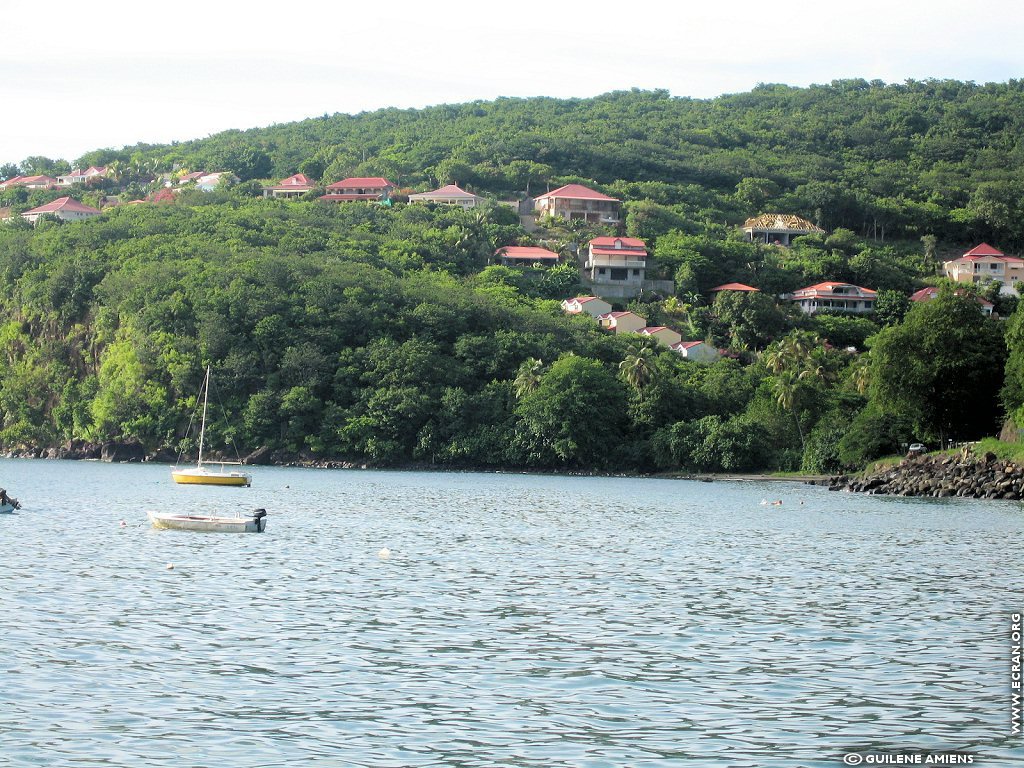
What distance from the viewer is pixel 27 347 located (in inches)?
5246

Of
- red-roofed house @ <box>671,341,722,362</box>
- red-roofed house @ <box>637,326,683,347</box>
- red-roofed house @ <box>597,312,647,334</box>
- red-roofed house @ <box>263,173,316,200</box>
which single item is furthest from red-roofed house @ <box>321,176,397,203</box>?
red-roofed house @ <box>671,341,722,362</box>

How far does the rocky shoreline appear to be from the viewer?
→ 237 ft

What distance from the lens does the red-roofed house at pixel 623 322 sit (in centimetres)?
13675

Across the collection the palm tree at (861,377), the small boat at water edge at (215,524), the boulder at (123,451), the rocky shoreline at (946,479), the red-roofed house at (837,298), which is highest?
the red-roofed house at (837,298)

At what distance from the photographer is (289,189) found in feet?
632

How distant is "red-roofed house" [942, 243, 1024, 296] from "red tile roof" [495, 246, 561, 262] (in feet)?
172

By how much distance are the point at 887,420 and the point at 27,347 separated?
8744 cm

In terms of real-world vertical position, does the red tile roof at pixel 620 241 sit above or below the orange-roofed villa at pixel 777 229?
below

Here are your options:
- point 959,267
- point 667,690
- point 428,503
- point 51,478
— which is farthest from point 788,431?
point 667,690

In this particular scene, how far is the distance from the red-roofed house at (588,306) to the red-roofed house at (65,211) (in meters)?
78.1

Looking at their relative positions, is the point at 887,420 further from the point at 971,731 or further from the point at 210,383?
the point at 971,731

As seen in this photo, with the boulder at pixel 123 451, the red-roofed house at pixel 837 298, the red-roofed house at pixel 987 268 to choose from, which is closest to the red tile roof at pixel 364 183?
the red-roofed house at pixel 837 298

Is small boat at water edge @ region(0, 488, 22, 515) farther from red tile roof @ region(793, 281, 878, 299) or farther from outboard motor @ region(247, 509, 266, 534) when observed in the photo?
red tile roof @ region(793, 281, 878, 299)

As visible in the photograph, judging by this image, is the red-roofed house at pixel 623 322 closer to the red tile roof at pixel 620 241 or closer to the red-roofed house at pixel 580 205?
the red tile roof at pixel 620 241
